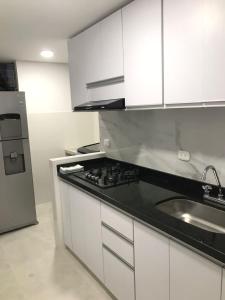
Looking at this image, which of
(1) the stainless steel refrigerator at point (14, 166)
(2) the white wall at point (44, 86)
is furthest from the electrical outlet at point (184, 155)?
(2) the white wall at point (44, 86)

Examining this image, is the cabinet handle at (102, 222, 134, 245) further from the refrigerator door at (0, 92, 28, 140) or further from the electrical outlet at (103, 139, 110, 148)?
the refrigerator door at (0, 92, 28, 140)

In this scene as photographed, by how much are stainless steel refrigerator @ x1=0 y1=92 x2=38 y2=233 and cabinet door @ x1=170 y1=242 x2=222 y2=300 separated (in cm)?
240

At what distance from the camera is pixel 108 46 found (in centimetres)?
207

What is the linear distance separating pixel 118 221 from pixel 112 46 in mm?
1353

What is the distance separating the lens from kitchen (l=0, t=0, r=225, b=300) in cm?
135

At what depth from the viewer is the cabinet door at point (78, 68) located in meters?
2.44

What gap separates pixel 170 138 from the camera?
2.12 metres

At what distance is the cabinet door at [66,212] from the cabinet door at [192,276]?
136cm

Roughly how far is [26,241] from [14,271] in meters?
0.55

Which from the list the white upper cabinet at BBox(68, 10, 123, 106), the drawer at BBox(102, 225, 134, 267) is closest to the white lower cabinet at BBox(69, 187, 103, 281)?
the drawer at BBox(102, 225, 134, 267)

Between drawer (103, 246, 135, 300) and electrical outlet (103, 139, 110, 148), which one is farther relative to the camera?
electrical outlet (103, 139, 110, 148)

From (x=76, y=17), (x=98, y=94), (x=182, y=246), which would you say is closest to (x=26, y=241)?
(x=98, y=94)

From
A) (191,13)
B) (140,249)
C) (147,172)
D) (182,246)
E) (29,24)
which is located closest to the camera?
(182,246)

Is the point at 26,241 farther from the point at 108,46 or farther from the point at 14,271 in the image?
the point at 108,46
